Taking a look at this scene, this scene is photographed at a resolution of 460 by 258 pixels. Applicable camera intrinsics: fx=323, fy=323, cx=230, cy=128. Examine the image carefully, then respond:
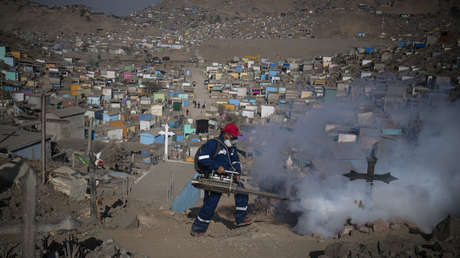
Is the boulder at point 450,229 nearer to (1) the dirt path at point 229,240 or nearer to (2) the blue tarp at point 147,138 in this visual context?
(1) the dirt path at point 229,240

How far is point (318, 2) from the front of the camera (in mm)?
113500

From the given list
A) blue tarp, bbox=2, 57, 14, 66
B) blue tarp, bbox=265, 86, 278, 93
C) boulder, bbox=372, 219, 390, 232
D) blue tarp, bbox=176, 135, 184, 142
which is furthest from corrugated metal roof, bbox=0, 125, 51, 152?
blue tarp, bbox=265, 86, 278, 93

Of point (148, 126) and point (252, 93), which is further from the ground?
point (252, 93)

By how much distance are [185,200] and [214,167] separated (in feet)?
15.4

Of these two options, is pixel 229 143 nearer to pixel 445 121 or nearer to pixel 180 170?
pixel 445 121

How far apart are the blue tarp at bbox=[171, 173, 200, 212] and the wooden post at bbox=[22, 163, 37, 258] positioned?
6.35 meters

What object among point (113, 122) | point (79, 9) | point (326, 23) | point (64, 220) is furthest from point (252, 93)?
point (79, 9)

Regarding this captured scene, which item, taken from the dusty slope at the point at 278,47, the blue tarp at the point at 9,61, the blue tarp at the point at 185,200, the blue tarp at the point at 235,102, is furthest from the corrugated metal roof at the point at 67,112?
the dusty slope at the point at 278,47

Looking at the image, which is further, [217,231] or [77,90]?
[77,90]

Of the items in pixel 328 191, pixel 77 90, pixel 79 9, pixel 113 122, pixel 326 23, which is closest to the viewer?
pixel 328 191

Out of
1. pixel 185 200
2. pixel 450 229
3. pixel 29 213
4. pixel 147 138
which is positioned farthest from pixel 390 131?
pixel 147 138

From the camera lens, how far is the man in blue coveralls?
5.60 m

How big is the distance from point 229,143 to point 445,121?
455cm

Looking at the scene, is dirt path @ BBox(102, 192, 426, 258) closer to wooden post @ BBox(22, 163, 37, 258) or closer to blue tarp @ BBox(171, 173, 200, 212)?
blue tarp @ BBox(171, 173, 200, 212)
